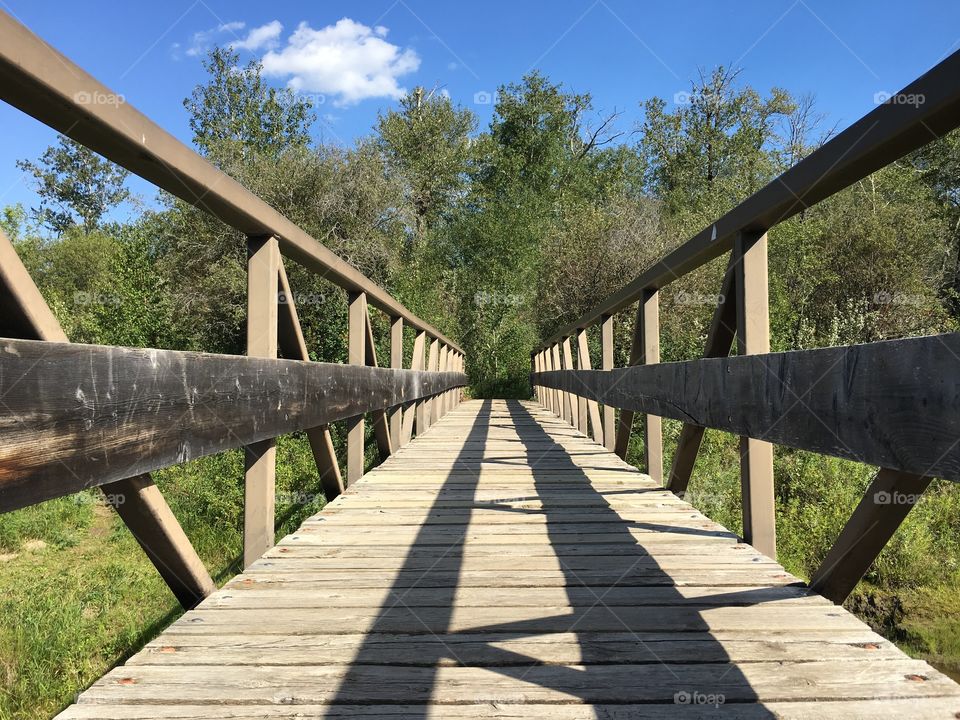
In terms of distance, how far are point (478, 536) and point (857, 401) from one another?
1.81 metres

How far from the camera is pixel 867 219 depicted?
18797mm

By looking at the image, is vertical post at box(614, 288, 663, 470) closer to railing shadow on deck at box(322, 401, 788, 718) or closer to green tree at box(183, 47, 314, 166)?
railing shadow on deck at box(322, 401, 788, 718)

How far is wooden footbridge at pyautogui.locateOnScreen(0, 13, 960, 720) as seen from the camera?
98 cm

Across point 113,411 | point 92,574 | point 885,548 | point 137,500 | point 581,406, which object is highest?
point 113,411

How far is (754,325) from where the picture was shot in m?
2.12

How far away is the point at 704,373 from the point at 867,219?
2022 centimetres

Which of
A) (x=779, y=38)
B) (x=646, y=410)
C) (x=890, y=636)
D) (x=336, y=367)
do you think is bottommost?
(x=890, y=636)

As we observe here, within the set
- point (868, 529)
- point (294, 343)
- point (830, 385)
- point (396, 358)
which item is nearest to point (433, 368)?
point (396, 358)

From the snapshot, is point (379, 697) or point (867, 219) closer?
point (379, 697)

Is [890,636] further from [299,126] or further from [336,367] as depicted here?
[299,126]

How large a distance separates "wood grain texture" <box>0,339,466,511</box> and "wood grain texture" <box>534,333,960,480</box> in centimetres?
112

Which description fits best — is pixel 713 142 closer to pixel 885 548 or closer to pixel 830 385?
pixel 885 548

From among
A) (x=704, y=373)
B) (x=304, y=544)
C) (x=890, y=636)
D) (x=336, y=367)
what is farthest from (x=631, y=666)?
(x=890, y=636)

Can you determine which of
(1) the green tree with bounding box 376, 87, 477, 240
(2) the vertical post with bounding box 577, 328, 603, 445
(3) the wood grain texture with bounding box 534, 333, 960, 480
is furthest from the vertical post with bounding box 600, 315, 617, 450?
(1) the green tree with bounding box 376, 87, 477, 240
